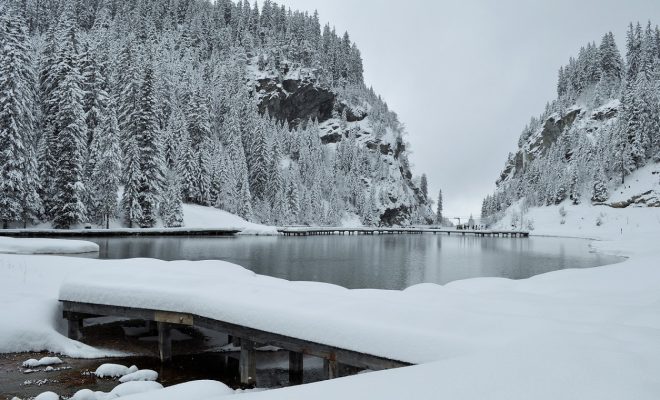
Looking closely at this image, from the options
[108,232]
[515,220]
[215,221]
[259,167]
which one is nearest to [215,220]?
[215,221]

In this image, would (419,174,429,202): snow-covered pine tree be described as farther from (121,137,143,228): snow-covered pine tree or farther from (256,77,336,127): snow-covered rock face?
(121,137,143,228): snow-covered pine tree

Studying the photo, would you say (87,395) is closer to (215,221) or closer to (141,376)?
(141,376)

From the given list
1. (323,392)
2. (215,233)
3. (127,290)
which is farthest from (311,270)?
(215,233)

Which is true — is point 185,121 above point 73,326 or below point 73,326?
above

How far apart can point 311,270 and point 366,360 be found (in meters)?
20.7

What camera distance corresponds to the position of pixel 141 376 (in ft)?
31.3

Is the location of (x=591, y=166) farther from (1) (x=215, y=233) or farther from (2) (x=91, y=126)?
(2) (x=91, y=126)

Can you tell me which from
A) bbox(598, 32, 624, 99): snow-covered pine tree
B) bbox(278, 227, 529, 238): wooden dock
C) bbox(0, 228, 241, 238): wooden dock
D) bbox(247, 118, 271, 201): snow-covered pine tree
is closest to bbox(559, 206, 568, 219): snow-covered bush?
bbox(278, 227, 529, 238): wooden dock

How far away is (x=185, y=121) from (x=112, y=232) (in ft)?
93.2

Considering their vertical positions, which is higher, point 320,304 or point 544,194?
point 544,194

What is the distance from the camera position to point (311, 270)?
27.8 m

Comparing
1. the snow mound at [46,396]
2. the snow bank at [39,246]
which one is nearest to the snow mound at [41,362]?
the snow mound at [46,396]

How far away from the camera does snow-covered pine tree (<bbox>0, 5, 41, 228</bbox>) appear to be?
38.6 metres

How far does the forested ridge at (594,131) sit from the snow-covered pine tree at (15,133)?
327 feet
